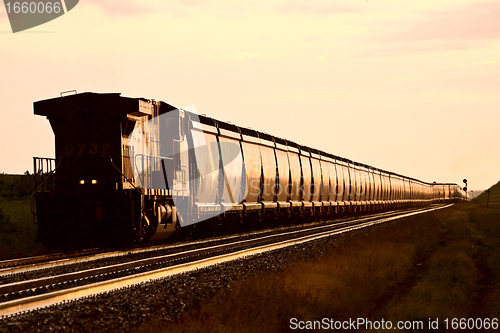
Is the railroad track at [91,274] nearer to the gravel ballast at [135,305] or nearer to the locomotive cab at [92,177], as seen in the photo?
the gravel ballast at [135,305]

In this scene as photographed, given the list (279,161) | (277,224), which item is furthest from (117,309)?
(277,224)

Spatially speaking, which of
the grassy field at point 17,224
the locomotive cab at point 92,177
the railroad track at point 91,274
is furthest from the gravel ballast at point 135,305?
the grassy field at point 17,224

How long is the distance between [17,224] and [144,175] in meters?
11.0

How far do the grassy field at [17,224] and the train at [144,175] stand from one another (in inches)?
56.5

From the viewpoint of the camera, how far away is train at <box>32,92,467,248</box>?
13836 millimetres

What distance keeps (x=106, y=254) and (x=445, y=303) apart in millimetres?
8289

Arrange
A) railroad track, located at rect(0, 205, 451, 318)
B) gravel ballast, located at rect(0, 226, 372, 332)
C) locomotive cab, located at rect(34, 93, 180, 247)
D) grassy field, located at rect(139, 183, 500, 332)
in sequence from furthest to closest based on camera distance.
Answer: locomotive cab, located at rect(34, 93, 180, 247) → grassy field, located at rect(139, 183, 500, 332) → railroad track, located at rect(0, 205, 451, 318) → gravel ballast, located at rect(0, 226, 372, 332)

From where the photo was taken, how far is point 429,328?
7766 mm

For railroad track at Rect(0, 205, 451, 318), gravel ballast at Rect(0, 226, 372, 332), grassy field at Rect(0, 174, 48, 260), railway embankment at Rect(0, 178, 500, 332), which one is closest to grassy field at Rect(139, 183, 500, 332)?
Answer: railway embankment at Rect(0, 178, 500, 332)

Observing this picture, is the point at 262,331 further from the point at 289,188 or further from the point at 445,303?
the point at 289,188

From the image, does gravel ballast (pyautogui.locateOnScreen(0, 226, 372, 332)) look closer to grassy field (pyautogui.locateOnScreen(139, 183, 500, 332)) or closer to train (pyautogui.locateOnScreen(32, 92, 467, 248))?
grassy field (pyautogui.locateOnScreen(139, 183, 500, 332))

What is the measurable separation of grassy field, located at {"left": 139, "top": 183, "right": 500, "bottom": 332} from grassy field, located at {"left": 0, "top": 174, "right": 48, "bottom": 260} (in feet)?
27.7

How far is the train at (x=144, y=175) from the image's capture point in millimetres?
13836

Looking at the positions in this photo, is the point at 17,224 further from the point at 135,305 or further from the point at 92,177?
the point at 135,305
